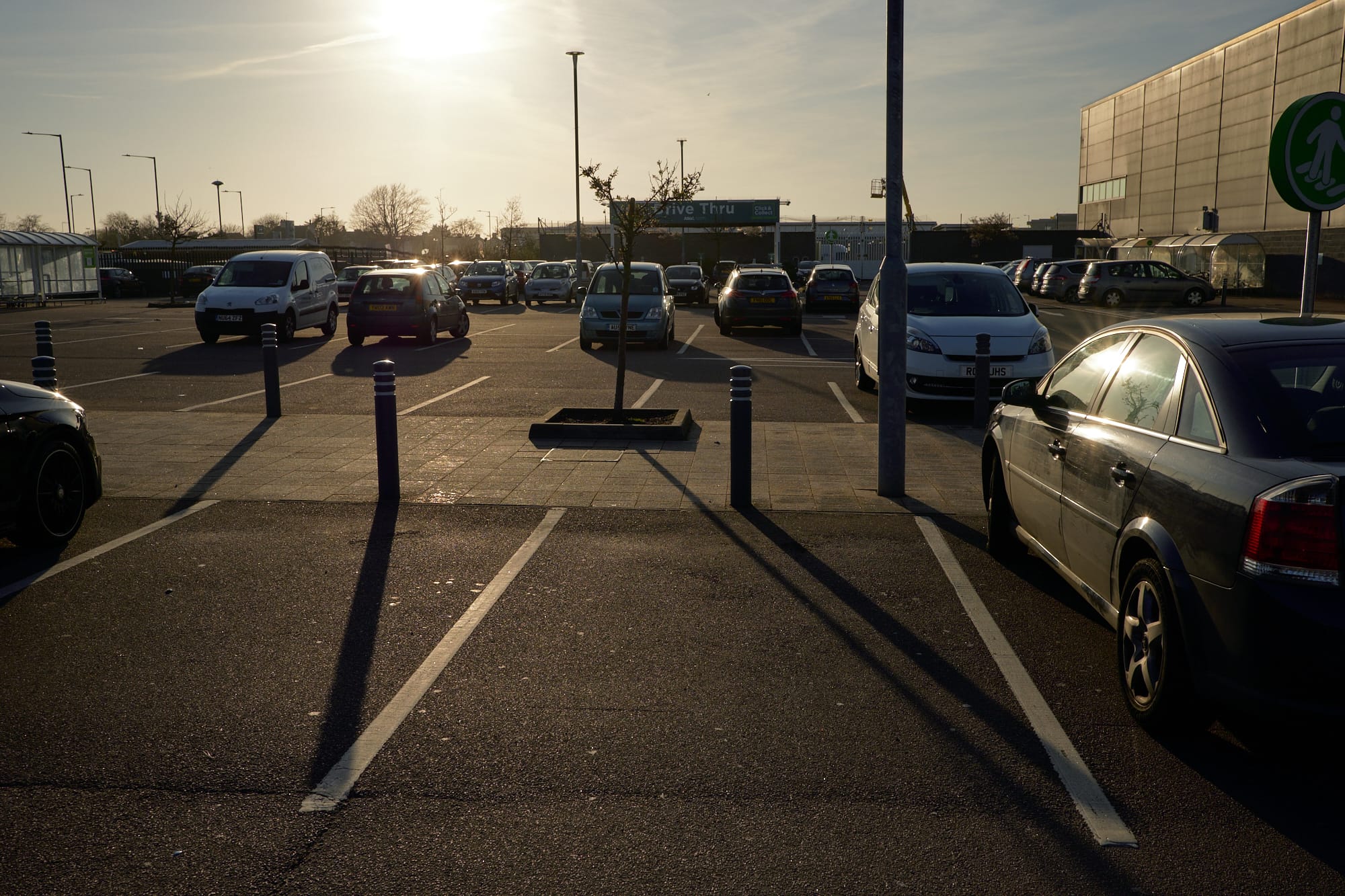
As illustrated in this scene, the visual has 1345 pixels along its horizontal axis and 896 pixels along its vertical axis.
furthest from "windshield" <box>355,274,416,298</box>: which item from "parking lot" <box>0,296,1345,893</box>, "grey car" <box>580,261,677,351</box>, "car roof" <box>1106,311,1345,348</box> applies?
"car roof" <box>1106,311,1345,348</box>

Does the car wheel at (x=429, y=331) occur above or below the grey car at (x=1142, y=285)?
below

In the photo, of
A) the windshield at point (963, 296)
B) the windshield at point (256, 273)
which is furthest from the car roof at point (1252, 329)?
the windshield at point (256, 273)

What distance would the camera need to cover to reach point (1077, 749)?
4238 mm

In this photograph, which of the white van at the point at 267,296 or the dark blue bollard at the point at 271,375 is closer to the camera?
the dark blue bollard at the point at 271,375

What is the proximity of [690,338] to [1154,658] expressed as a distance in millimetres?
22192

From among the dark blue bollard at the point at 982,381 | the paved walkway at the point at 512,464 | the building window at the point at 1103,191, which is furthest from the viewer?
the building window at the point at 1103,191

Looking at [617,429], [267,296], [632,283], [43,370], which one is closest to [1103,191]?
[632,283]

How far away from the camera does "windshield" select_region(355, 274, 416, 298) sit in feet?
74.4

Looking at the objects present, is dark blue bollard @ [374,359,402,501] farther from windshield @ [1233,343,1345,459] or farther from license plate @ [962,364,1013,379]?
license plate @ [962,364,1013,379]

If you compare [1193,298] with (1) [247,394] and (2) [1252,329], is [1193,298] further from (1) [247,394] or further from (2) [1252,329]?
(2) [1252,329]

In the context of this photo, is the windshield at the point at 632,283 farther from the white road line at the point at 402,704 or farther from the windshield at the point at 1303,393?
the windshield at the point at 1303,393

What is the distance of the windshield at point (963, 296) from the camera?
45.8 feet

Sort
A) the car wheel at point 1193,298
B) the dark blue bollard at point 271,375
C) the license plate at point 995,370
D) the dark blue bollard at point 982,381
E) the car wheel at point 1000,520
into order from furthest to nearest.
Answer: the car wheel at point 1193,298 < the license plate at point 995,370 < the dark blue bollard at point 271,375 < the dark blue bollard at point 982,381 < the car wheel at point 1000,520

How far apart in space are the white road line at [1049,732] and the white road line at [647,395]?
7.91 m
